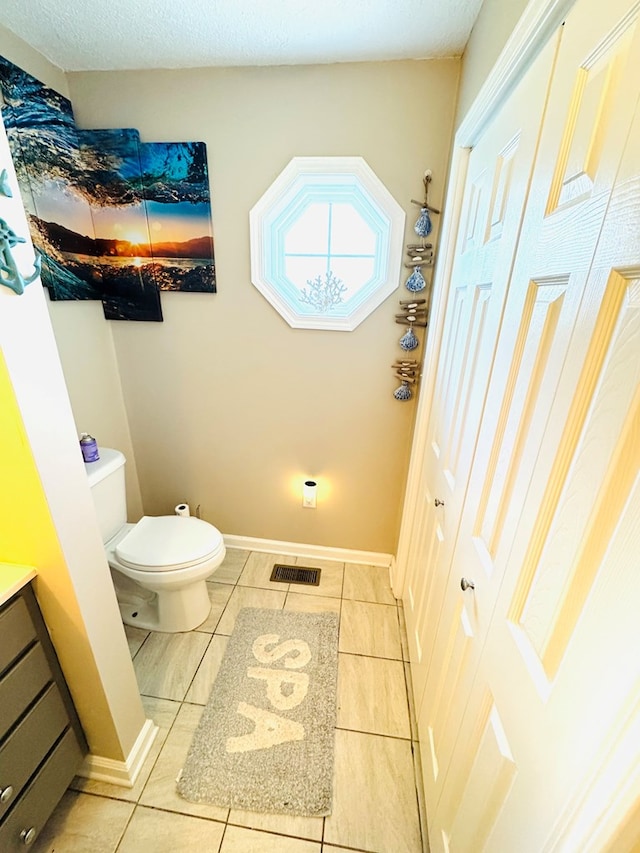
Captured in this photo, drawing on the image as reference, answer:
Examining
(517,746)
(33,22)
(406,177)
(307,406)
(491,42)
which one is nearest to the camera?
(517,746)

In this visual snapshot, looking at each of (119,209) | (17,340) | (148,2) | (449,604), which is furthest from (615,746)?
(119,209)

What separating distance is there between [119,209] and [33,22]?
1.85 feet

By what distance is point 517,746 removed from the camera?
→ 1.89 feet

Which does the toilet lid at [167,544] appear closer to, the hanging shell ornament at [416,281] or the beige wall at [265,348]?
the beige wall at [265,348]

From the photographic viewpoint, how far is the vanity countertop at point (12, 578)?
818 mm

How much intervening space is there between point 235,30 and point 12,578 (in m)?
1.81

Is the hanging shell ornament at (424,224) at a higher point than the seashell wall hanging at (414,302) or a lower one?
higher

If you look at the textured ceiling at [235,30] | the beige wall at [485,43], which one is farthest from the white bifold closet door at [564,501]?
the textured ceiling at [235,30]

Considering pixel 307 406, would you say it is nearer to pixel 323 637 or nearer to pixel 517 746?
pixel 323 637

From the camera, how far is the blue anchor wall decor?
67 centimetres

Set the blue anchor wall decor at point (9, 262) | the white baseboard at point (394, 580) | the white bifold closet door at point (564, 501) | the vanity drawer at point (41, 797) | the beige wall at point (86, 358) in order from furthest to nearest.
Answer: the white baseboard at point (394, 580) < the beige wall at point (86, 358) < the vanity drawer at point (41, 797) < the blue anchor wall decor at point (9, 262) < the white bifold closet door at point (564, 501)

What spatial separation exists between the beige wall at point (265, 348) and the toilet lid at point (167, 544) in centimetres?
42

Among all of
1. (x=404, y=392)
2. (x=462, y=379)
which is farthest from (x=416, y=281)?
(x=462, y=379)

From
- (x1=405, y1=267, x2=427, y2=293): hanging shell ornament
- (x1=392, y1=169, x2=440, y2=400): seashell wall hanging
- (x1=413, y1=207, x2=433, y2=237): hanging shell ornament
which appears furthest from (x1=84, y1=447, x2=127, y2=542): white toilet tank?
(x1=413, y1=207, x2=433, y2=237): hanging shell ornament
